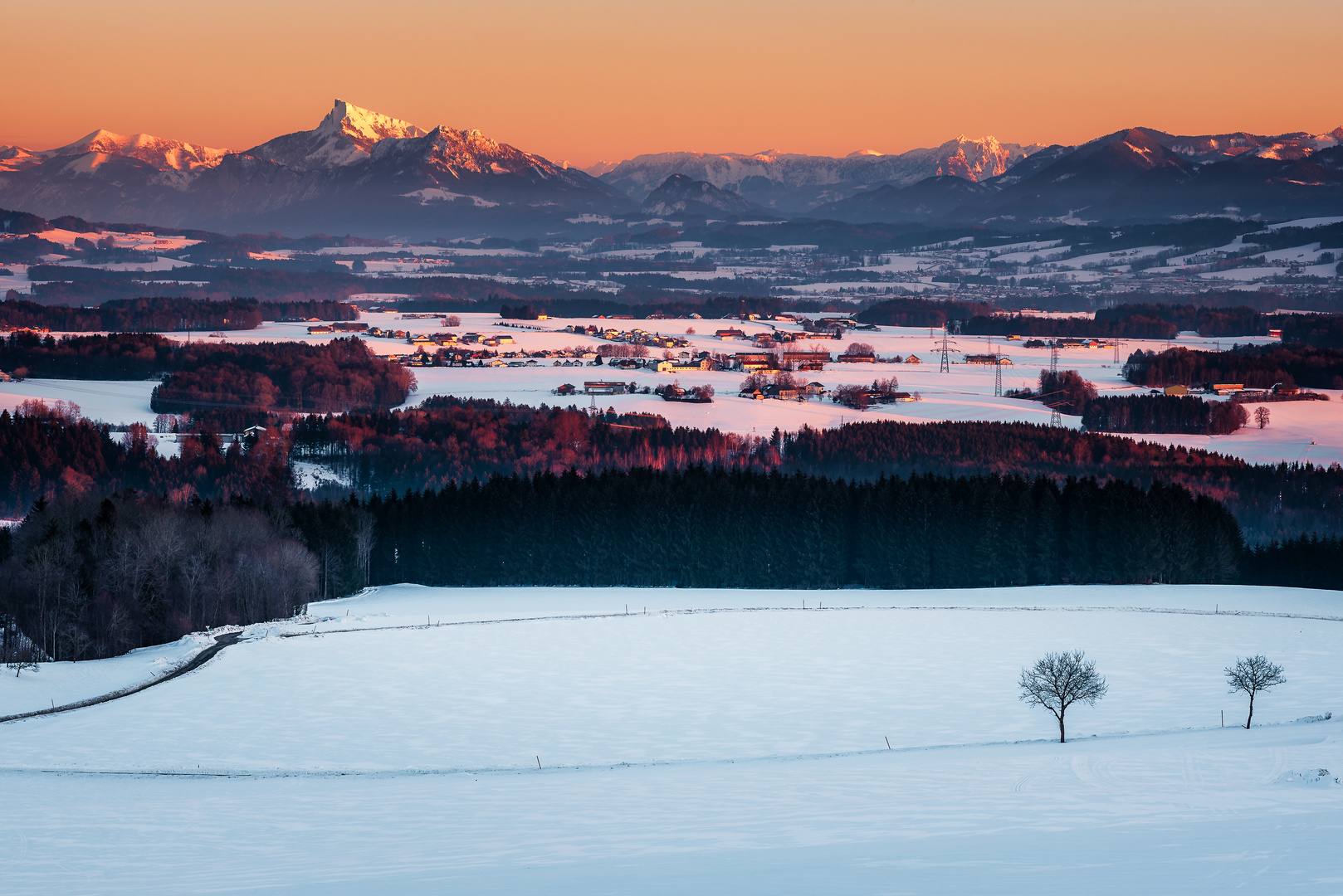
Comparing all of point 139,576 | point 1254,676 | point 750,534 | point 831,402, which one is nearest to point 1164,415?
point 831,402

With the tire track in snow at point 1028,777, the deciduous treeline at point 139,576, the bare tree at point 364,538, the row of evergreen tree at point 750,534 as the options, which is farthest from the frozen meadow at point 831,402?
the tire track in snow at point 1028,777

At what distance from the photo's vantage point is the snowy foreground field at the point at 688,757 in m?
19.2

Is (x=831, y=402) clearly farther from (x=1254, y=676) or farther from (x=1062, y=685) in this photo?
(x=1062, y=685)

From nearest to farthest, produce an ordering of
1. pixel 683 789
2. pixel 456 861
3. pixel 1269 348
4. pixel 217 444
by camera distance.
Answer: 1. pixel 456 861
2. pixel 683 789
3. pixel 217 444
4. pixel 1269 348

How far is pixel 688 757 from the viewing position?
30609mm

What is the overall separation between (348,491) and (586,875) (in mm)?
76105

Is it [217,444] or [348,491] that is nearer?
[348,491]

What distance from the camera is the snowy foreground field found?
1922 cm

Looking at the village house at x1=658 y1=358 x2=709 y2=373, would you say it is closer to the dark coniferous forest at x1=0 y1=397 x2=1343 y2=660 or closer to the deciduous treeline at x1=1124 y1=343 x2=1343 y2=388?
the deciduous treeline at x1=1124 y1=343 x2=1343 y2=388

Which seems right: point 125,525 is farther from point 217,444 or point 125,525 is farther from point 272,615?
point 217,444

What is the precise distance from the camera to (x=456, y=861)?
20.4 meters

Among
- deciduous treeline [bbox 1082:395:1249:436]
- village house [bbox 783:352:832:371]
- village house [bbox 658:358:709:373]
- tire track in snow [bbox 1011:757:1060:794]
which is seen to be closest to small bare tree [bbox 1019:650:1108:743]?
tire track in snow [bbox 1011:757:1060:794]

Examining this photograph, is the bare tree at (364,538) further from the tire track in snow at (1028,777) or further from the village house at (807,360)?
the village house at (807,360)

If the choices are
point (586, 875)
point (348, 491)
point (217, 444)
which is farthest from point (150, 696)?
point (217, 444)
